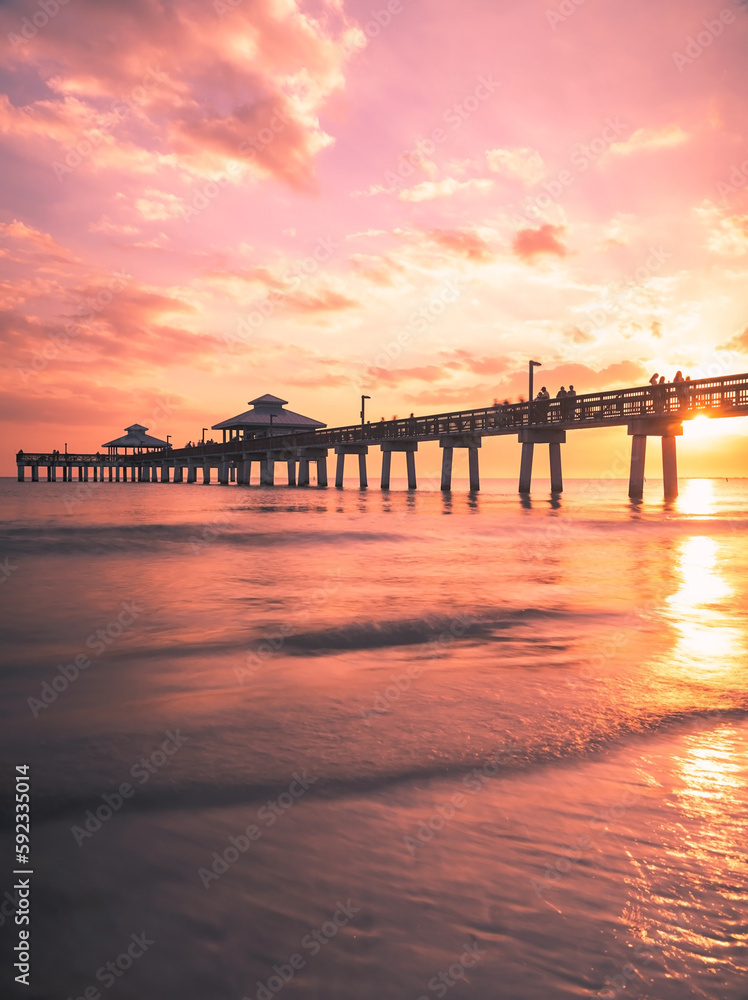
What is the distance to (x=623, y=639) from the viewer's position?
7375mm

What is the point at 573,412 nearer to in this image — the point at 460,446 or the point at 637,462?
the point at 637,462

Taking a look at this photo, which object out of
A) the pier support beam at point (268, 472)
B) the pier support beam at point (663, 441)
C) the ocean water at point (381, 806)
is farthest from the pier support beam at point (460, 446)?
the ocean water at point (381, 806)

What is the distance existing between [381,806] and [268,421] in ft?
261

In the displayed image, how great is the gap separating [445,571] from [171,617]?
6.55 m

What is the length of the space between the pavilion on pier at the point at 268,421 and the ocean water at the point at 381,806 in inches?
2911

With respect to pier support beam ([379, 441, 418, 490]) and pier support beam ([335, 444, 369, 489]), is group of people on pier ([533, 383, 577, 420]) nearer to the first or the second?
pier support beam ([379, 441, 418, 490])

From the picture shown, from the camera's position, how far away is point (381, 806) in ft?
10.4

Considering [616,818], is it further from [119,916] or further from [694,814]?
[119,916]

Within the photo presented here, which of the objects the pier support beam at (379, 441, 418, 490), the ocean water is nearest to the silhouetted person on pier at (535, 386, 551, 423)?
the pier support beam at (379, 441, 418, 490)

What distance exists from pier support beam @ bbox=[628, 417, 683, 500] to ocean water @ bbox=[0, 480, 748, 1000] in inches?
1144

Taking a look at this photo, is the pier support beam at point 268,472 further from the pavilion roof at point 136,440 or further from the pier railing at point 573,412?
the pavilion roof at point 136,440

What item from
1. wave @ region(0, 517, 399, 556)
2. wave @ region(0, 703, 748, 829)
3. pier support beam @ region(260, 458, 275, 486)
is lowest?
wave @ region(0, 517, 399, 556)

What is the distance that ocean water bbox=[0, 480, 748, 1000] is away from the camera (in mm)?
2143

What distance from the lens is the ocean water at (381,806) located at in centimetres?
214
